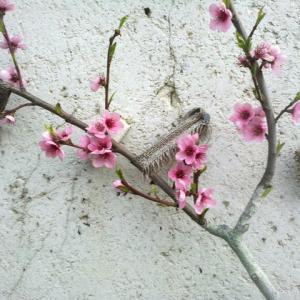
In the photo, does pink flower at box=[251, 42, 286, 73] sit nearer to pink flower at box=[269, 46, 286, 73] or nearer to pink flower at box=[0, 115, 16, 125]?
pink flower at box=[269, 46, 286, 73]

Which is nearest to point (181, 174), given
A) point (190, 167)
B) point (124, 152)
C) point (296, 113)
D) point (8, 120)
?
point (190, 167)

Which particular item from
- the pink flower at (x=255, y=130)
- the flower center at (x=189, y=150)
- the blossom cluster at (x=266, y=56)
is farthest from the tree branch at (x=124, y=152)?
the blossom cluster at (x=266, y=56)

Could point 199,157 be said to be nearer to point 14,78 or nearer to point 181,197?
point 181,197

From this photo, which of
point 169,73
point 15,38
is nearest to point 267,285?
point 169,73

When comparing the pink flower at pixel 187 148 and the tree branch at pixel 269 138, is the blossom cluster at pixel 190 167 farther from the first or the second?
the tree branch at pixel 269 138

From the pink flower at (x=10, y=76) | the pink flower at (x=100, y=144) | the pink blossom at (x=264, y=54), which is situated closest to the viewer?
the pink blossom at (x=264, y=54)

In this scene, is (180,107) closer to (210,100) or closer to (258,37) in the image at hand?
(210,100)

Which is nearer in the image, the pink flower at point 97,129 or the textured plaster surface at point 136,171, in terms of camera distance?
the pink flower at point 97,129

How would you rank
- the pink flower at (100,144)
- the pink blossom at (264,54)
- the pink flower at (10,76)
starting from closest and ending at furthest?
the pink blossom at (264,54)
the pink flower at (100,144)
the pink flower at (10,76)
